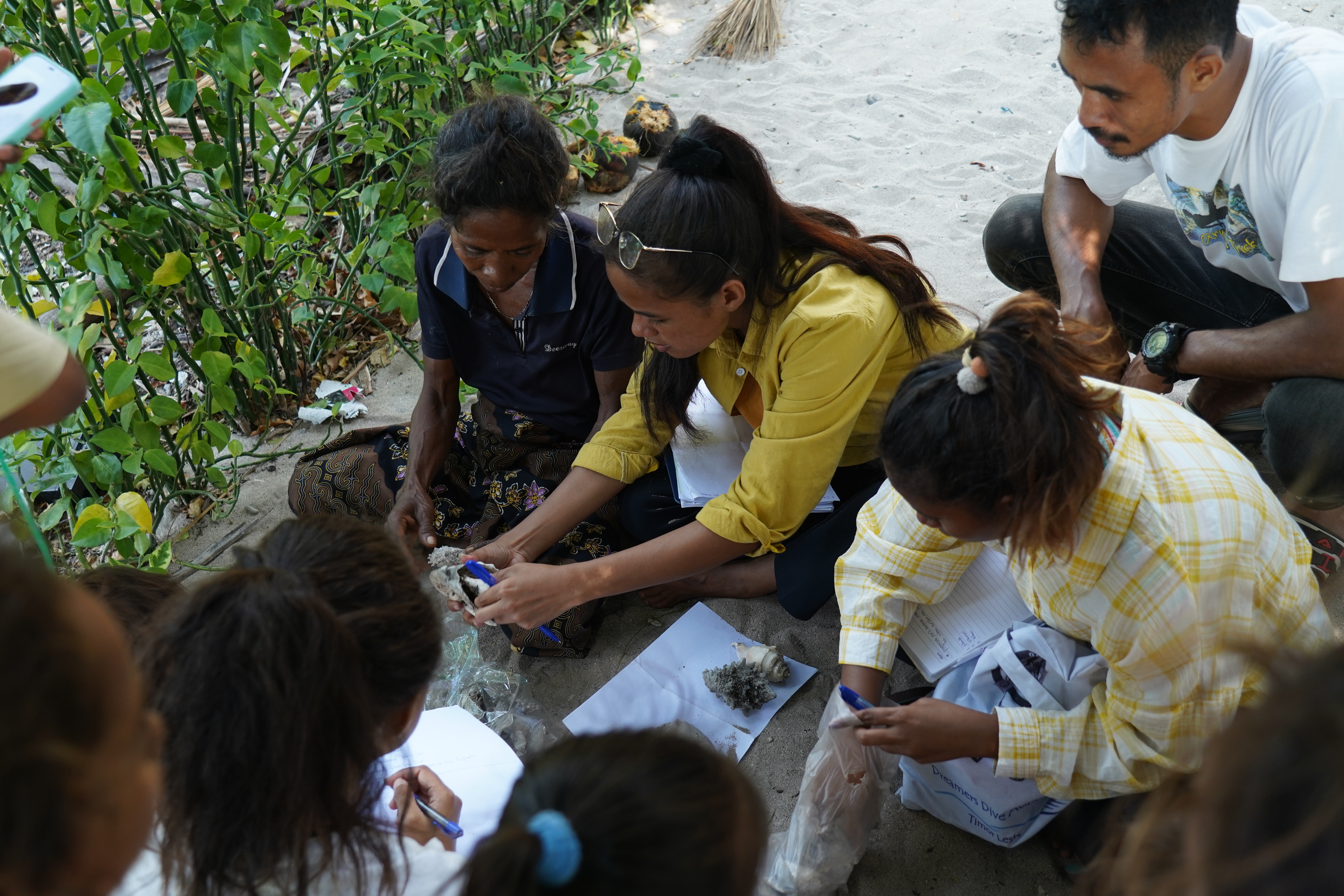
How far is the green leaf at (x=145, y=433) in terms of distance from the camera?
209 centimetres

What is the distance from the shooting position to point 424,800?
4.75ft

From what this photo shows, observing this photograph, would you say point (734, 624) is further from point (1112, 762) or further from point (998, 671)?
point (1112, 762)

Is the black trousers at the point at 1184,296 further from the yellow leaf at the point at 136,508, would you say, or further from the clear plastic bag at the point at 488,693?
the yellow leaf at the point at 136,508

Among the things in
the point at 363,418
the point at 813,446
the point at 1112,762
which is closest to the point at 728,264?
the point at 813,446

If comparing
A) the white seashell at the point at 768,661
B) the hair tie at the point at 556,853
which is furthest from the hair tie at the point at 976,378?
the white seashell at the point at 768,661

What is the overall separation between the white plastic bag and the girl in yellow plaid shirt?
48mm

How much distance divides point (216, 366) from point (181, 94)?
61cm

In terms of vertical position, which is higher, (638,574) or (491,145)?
(491,145)

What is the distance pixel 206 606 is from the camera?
3.25 feet

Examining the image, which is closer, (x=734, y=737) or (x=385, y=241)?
(x=734, y=737)

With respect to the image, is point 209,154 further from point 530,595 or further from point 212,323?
point 530,595

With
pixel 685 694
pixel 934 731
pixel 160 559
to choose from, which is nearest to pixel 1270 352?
pixel 934 731

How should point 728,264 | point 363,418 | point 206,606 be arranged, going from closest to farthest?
1. point 206,606
2. point 728,264
3. point 363,418

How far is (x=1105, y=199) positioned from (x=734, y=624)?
4.55ft
